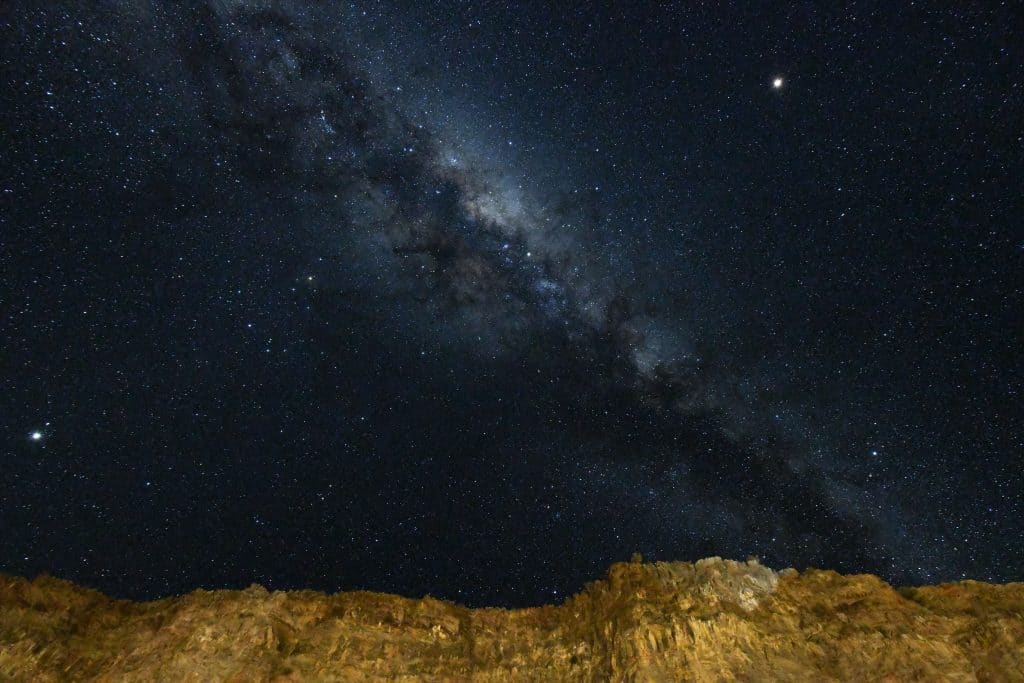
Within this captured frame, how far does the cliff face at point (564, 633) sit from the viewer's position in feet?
45.3

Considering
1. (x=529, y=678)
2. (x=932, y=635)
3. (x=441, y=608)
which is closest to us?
(x=932, y=635)

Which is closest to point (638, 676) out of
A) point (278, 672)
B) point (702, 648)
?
point (702, 648)

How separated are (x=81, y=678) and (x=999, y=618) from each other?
2548 cm

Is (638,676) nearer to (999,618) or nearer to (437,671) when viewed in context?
(437,671)

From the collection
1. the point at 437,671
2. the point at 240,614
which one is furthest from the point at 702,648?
the point at 240,614

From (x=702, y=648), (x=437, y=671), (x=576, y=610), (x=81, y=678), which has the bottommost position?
(x=81, y=678)

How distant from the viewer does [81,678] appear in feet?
44.3

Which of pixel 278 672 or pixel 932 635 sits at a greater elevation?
pixel 932 635

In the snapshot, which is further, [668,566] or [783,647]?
[668,566]

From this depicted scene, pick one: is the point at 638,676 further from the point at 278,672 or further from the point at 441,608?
the point at 278,672

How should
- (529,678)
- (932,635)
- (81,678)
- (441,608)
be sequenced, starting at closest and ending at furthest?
1. (81,678)
2. (932,635)
3. (529,678)
4. (441,608)

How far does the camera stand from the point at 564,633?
1669 centimetres

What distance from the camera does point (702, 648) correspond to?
568 inches

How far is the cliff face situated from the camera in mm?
13805
